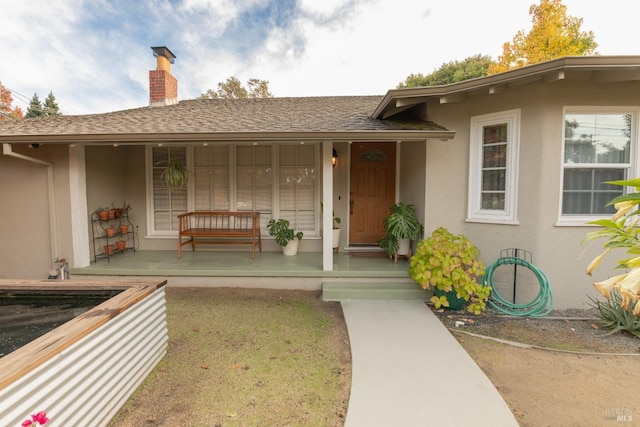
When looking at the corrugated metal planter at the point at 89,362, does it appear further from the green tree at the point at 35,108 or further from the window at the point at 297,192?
the green tree at the point at 35,108

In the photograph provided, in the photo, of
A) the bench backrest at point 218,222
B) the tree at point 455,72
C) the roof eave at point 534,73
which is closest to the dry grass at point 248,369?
the bench backrest at point 218,222

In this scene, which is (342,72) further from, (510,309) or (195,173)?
(510,309)

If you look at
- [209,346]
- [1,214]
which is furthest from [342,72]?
[209,346]

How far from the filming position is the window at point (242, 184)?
6.66m

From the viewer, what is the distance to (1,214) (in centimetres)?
538

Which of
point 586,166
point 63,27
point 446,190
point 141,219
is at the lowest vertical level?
point 141,219

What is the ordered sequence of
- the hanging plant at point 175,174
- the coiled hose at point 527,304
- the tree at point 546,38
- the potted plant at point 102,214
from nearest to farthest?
1. the coiled hose at point 527,304
2. the potted plant at point 102,214
3. the hanging plant at point 175,174
4. the tree at point 546,38

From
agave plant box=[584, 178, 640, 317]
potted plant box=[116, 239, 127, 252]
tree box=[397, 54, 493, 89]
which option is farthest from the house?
tree box=[397, 54, 493, 89]

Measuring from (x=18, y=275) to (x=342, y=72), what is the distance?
1756 centimetres

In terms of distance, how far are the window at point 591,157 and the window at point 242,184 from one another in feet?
14.0

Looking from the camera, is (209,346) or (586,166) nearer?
(209,346)

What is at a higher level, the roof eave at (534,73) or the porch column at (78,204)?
the roof eave at (534,73)

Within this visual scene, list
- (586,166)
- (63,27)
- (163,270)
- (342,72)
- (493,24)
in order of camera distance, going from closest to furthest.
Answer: (586,166) → (163,270) → (63,27) → (493,24) → (342,72)

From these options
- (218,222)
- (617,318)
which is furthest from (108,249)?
(617,318)
